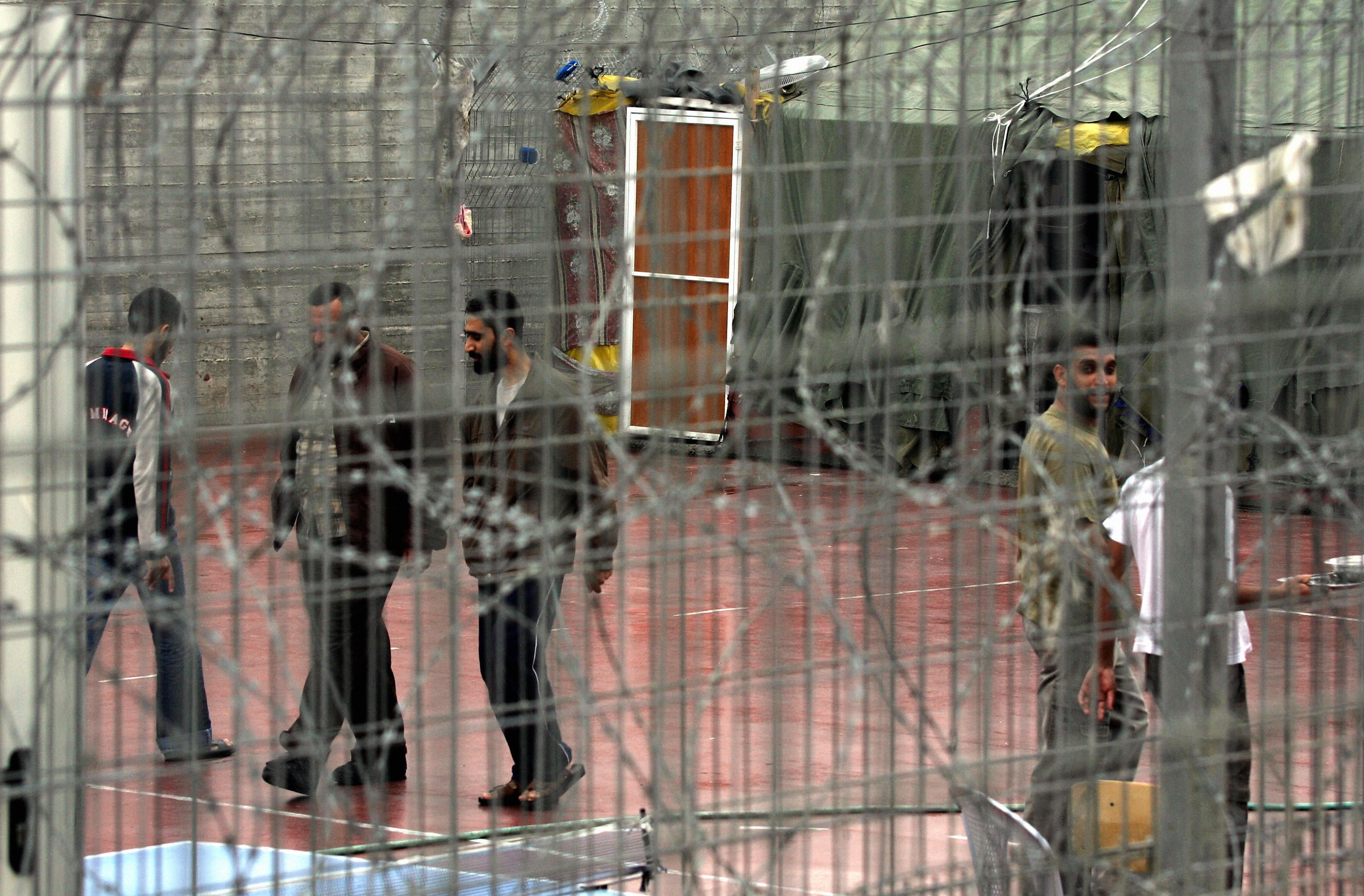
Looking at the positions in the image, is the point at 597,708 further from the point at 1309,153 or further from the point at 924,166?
the point at 1309,153

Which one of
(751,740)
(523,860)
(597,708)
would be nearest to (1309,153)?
(597,708)

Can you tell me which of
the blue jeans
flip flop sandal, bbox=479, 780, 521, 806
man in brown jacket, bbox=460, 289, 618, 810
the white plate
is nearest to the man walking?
the blue jeans

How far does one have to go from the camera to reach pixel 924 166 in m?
2.57

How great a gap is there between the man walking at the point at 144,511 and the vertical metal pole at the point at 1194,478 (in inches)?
64.5

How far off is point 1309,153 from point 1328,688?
13.3 ft

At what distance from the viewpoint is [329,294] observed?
3.26m

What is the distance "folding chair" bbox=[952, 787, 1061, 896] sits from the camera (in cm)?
292

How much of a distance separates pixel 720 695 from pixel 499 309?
109 centimetres

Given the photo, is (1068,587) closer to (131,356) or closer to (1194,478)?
(1194,478)

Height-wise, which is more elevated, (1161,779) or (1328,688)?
(1161,779)

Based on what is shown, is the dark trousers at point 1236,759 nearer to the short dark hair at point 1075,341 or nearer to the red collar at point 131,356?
the short dark hair at point 1075,341

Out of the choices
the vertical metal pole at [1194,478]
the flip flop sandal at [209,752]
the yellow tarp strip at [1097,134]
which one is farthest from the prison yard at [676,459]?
the yellow tarp strip at [1097,134]

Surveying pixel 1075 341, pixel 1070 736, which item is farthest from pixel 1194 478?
pixel 1070 736

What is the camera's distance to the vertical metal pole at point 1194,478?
2766 millimetres
